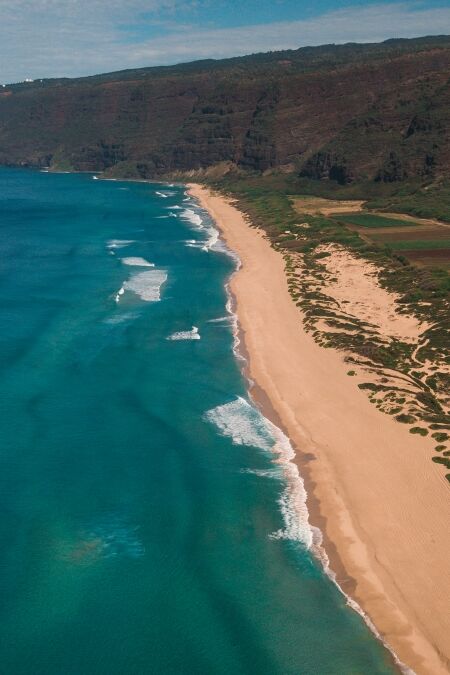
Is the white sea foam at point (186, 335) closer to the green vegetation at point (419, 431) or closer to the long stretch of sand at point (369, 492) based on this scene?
the long stretch of sand at point (369, 492)

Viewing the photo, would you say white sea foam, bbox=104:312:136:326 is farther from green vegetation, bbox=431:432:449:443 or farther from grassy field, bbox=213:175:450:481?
green vegetation, bbox=431:432:449:443

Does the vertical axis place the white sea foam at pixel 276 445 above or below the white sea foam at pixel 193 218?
above

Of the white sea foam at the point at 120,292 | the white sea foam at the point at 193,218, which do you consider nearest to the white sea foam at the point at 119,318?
the white sea foam at the point at 120,292

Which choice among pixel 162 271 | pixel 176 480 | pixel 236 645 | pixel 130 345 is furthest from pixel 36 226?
pixel 236 645

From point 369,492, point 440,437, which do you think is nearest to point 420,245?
point 440,437

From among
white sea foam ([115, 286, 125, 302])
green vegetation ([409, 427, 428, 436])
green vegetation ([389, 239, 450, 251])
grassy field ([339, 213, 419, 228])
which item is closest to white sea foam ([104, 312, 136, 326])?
white sea foam ([115, 286, 125, 302])

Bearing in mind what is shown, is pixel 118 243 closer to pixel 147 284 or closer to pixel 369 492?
pixel 147 284

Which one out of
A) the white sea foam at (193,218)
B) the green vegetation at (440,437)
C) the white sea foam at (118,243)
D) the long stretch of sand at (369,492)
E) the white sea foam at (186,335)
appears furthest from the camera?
the white sea foam at (193,218)

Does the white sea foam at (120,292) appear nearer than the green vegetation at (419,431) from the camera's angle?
No
